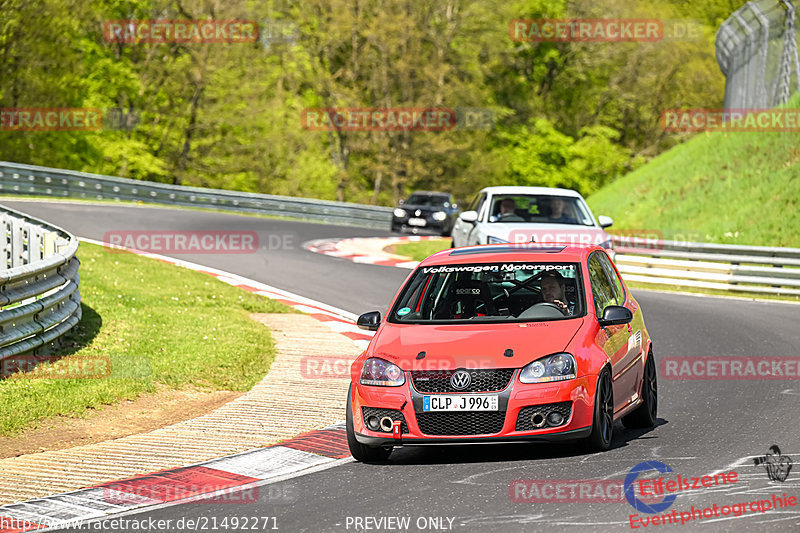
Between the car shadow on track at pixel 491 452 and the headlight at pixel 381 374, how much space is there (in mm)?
604

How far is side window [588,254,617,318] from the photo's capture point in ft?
28.7

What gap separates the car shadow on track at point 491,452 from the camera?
7.98 meters

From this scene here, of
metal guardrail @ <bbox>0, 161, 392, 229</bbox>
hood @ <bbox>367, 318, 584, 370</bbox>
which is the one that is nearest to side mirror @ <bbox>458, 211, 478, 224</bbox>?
hood @ <bbox>367, 318, 584, 370</bbox>

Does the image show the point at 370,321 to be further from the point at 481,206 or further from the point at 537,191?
the point at 481,206

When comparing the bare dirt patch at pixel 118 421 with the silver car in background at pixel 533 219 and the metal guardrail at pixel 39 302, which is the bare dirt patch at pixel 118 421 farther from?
the silver car in background at pixel 533 219

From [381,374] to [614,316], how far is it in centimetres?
176

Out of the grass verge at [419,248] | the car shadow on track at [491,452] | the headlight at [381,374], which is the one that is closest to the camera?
the headlight at [381,374]

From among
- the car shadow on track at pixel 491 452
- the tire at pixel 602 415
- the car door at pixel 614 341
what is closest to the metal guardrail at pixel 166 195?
the car door at pixel 614 341

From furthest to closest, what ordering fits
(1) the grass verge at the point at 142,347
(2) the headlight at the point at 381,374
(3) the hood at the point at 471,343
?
1. (1) the grass verge at the point at 142,347
2. (2) the headlight at the point at 381,374
3. (3) the hood at the point at 471,343

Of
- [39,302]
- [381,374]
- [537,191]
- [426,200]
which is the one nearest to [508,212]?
[537,191]

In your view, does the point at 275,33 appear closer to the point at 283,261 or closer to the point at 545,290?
the point at 283,261

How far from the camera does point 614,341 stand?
8.52 m

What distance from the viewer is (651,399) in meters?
9.30

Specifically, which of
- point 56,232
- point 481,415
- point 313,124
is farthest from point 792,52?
point 313,124
